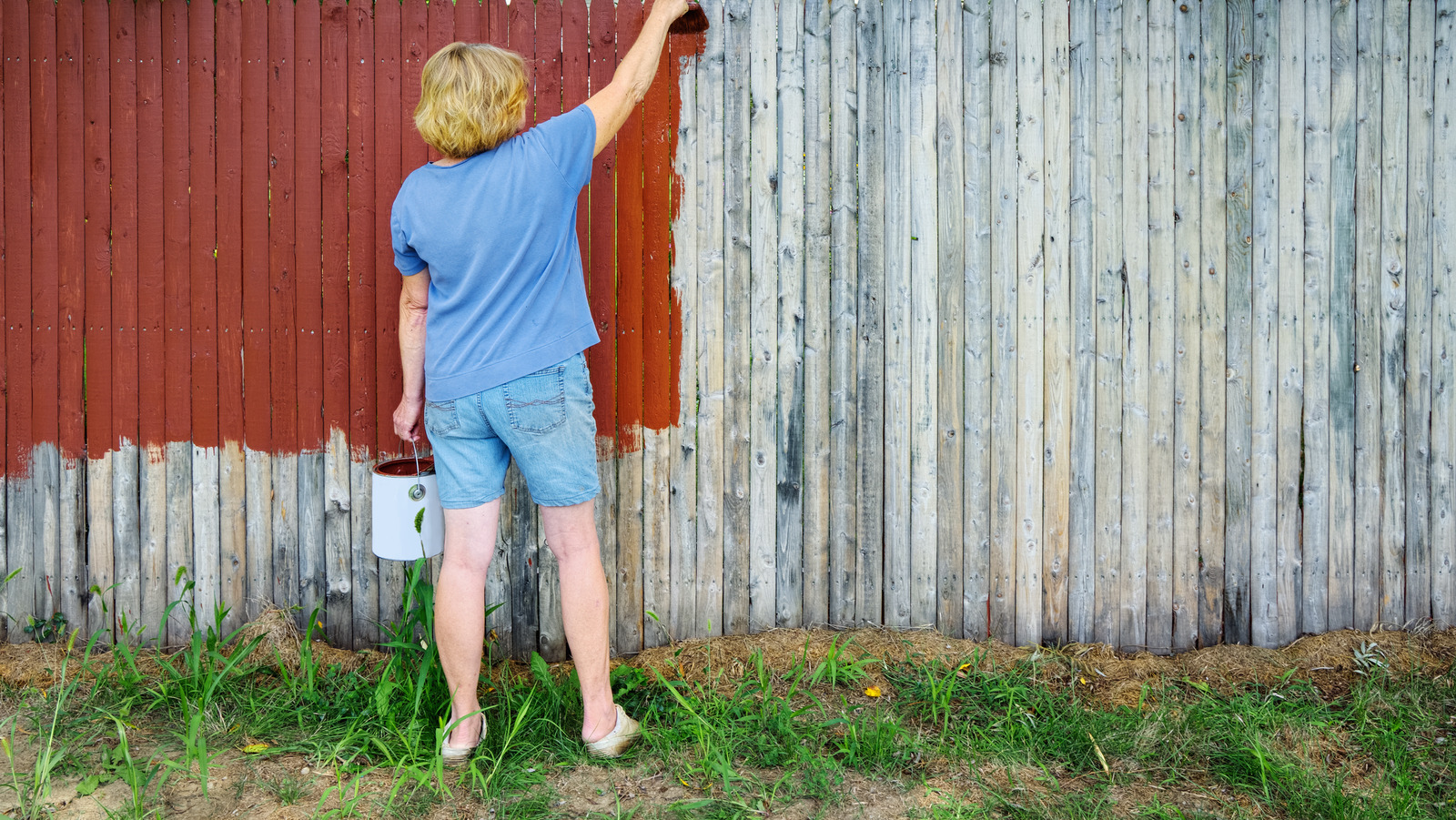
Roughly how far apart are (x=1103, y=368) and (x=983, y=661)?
1.10 meters

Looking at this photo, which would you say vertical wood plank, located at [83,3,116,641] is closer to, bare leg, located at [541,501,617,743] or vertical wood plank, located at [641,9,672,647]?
vertical wood plank, located at [641,9,672,647]

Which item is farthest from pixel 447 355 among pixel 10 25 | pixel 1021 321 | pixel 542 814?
pixel 10 25

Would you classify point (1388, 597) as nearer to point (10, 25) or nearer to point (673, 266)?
point (673, 266)

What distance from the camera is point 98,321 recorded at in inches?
125

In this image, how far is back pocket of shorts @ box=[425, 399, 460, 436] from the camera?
2451 mm

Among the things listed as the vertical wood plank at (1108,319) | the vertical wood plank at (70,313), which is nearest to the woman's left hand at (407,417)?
the vertical wood plank at (70,313)

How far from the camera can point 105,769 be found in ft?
8.18

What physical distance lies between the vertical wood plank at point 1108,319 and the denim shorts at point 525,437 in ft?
6.05

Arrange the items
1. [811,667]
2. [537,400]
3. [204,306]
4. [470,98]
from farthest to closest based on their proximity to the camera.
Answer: [204,306] → [811,667] → [537,400] → [470,98]

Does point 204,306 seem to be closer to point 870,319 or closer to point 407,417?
point 407,417

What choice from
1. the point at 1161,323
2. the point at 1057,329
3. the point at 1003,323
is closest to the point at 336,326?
the point at 1003,323

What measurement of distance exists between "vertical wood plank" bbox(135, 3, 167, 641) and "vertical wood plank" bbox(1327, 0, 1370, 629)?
12.3 feet

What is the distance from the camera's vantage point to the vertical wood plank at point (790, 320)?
3.15 metres

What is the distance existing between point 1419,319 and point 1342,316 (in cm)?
27
